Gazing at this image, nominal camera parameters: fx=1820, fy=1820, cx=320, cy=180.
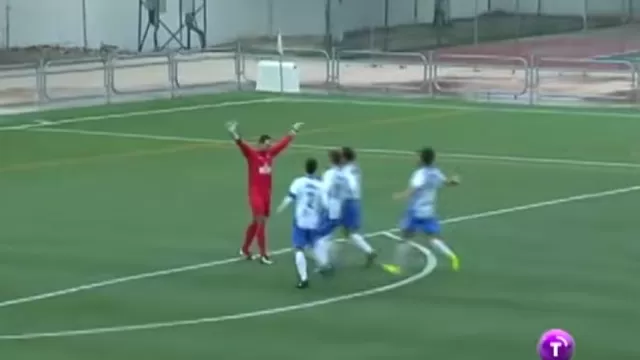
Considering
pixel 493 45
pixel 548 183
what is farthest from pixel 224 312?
pixel 493 45

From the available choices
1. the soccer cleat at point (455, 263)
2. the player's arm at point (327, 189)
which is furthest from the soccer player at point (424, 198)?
the player's arm at point (327, 189)

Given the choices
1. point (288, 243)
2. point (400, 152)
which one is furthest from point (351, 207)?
point (400, 152)

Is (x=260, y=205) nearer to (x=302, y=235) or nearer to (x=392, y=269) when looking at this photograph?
(x=302, y=235)

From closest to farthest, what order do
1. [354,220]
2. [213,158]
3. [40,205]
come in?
[354,220]
[40,205]
[213,158]

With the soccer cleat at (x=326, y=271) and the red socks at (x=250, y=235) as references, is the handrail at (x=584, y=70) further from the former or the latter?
the soccer cleat at (x=326, y=271)

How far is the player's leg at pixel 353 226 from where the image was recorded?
823 inches

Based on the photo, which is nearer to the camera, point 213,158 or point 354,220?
point 354,220

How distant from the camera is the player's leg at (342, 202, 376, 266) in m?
20.9

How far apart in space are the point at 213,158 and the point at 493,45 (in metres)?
29.4

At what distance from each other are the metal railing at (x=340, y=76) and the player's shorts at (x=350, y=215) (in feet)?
69.0

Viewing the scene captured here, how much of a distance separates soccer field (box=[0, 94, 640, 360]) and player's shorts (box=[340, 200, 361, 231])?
A: 584 millimetres

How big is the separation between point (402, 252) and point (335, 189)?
2253mm

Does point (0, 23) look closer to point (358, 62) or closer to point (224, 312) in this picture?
point (358, 62)

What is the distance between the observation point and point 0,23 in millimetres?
55969
